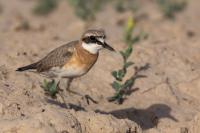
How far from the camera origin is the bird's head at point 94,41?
7934 millimetres

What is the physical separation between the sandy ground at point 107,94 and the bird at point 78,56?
42 cm

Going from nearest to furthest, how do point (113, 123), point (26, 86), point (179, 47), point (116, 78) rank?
1. point (113, 123)
2. point (26, 86)
3. point (116, 78)
4. point (179, 47)

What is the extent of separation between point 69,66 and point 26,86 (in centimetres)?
87

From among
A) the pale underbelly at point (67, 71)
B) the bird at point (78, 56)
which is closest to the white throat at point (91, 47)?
the bird at point (78, 56)

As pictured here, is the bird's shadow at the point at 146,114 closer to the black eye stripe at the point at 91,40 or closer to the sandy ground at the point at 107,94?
the sandy ground at the point at 107,94

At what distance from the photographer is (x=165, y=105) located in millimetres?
9117

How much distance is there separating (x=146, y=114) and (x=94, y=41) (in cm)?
145

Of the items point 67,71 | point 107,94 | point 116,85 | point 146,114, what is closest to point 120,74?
point 116,85

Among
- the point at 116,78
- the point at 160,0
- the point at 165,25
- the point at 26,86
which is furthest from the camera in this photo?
the point at 160,0

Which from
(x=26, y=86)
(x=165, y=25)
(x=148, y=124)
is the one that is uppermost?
(x=165, y=25)

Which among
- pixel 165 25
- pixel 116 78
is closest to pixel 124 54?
pixel 116 78

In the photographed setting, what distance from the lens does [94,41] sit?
26.3ft

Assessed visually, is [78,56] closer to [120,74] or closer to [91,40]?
[91,40]

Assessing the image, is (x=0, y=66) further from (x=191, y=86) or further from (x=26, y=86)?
(x=191, y=86)
